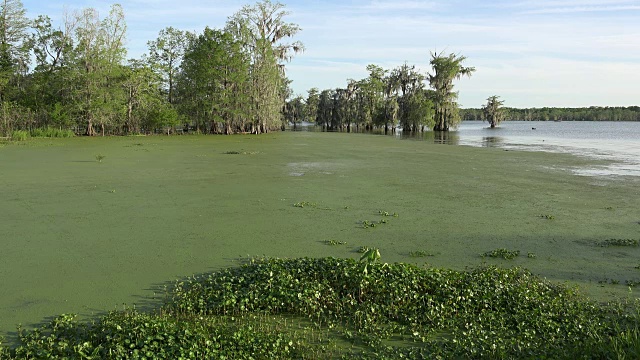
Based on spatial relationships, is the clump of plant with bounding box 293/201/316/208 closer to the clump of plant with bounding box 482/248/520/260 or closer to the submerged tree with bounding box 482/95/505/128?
the clump of plant with bounding box 482/248/520/260

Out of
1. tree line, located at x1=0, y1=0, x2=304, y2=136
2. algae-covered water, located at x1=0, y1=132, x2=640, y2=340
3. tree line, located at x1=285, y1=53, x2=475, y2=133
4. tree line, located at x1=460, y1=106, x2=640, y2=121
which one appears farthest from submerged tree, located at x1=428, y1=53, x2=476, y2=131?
tree line, located at x1=460, y1=106, x2=640, y2=121

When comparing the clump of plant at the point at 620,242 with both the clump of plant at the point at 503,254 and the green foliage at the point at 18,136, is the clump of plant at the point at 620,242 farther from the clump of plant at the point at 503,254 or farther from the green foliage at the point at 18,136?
the green foliage at the point at 18,136

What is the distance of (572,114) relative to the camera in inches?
5172

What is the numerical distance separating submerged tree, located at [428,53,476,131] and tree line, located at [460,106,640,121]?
56.7 metres

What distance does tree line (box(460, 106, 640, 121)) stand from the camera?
118 metres

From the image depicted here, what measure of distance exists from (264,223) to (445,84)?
48.2 meters

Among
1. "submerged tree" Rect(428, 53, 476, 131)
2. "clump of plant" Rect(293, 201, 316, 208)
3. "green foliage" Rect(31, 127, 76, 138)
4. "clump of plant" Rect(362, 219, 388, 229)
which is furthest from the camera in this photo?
"submerged tree" Rect(428, 53, 476, 131)

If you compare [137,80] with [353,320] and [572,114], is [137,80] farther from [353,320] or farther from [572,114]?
[572,114]

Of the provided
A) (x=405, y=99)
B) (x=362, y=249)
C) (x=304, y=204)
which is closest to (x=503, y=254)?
(x=362, y=249)

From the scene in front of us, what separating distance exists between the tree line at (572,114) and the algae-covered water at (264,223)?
9978 cm

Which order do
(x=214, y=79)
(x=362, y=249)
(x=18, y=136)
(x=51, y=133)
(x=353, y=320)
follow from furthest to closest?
1. (x=214, y=79)
2. (x=51, y=133)
3. (x=18, y=136)
4. (x=362, y=249)
5. (x=353, y=320)

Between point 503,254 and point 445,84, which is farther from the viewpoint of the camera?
point 445,84

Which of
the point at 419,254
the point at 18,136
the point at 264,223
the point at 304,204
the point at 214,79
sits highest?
the point at 214,79

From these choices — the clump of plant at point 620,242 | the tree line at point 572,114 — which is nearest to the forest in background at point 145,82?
the clump of plant at point 620,242
